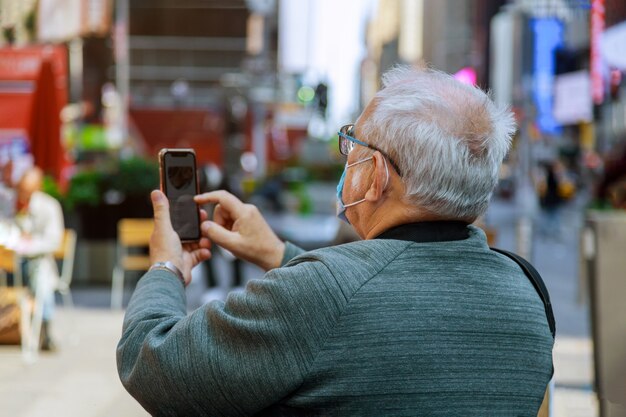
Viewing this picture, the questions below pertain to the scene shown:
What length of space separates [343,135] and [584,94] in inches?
972

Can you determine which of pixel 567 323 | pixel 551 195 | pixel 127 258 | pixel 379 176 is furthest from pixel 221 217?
pixel 551 195

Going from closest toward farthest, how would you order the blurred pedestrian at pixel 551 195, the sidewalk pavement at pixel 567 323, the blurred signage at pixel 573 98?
the sidewalk pavement at pixel 567 323 < the blurred pedestrian at pixel 551 195 < the blurred signage at pixel 573 98

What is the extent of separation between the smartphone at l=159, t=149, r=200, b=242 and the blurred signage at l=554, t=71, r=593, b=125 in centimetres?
2398

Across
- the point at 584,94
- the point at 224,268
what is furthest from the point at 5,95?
the point at 584,94

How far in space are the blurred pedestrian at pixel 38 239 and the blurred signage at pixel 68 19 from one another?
5.58 meters

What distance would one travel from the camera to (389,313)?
178 cm

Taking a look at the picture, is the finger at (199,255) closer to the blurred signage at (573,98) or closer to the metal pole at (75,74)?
the blurred signage at (573,98)

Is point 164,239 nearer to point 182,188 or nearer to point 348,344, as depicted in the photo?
point 182,188

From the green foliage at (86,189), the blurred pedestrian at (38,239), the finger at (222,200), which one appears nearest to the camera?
the finger at (222,200)

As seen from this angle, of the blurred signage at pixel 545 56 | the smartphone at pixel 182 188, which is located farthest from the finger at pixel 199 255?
the blurred signage at pixel 545 56

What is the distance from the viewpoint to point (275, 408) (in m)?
1.81

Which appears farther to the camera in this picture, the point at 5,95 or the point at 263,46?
the point at 263,46

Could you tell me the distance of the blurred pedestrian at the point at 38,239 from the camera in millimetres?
8758

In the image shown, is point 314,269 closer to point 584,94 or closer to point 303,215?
point 303,215
